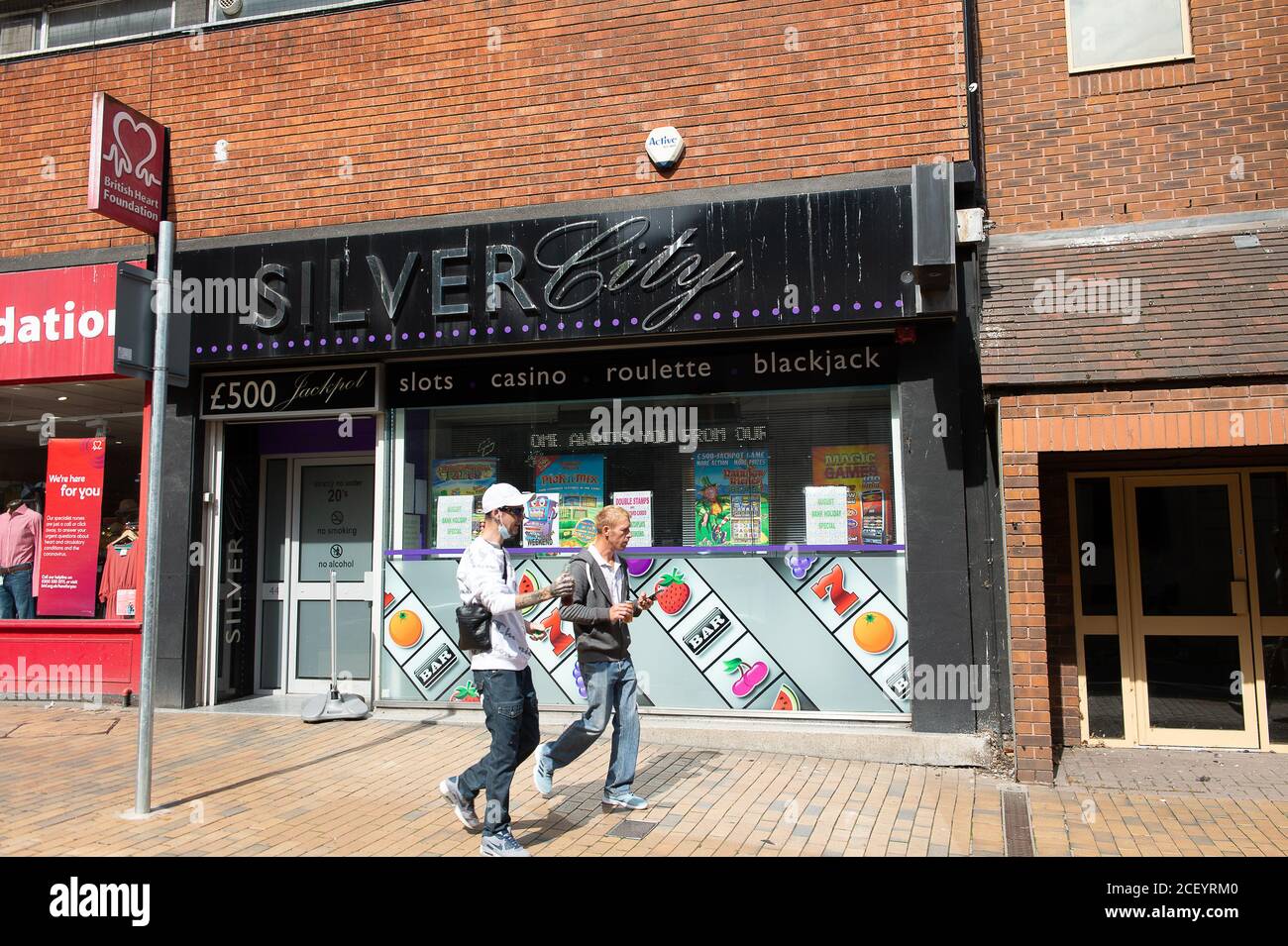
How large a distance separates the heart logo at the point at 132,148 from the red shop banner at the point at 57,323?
3.05ft

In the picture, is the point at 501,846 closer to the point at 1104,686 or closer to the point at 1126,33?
the point at 1104,686

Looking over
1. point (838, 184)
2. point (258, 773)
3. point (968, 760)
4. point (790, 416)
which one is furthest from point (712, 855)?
point (838, 184)

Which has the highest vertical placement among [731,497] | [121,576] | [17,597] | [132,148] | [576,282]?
[132,148]

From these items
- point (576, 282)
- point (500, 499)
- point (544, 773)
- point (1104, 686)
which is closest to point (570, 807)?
point (544, 773)

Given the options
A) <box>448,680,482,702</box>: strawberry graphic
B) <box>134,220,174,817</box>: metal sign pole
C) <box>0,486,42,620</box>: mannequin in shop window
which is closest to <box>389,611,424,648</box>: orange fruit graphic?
<box>448,680,482,702</box>: strawberry graphic

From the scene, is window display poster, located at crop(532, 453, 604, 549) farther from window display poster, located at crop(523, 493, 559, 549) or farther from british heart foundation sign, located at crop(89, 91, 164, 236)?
british heart foundation sign, located at crop(89, 91, 164, 236)

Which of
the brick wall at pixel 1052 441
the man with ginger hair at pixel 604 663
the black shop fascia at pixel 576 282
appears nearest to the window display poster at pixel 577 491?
the black shop fascia at pixel 576 282

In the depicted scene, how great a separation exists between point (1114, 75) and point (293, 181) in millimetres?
7009

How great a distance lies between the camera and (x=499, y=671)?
15.2 ft

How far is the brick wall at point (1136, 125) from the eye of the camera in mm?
6938

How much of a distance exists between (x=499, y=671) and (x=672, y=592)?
323 cm

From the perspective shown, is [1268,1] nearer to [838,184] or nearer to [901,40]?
[901,40]

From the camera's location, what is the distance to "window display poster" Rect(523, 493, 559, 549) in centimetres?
817

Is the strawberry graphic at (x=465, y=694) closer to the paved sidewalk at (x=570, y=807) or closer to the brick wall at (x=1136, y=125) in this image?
the paved sidewalk at (x=570, y=807)
